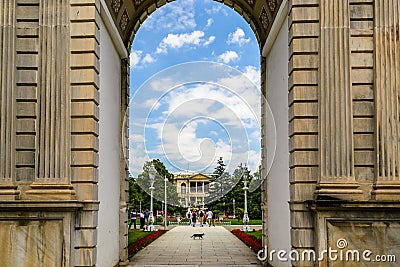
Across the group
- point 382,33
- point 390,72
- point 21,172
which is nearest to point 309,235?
point 390,72

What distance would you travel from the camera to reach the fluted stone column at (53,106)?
10461mm

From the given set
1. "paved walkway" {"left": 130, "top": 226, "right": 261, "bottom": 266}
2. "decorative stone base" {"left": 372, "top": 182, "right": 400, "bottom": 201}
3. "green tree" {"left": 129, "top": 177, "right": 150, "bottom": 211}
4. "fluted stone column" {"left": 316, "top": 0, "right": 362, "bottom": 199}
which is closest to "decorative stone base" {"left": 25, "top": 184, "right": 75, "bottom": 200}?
"fluted stone column" {"left": 316, "top": 0, "right": 362, "bottom": 199}

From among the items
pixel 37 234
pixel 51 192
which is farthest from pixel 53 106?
pixel 37 234

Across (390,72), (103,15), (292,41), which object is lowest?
(390,72)

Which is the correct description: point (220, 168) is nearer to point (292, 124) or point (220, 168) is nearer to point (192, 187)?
point (192, 187)

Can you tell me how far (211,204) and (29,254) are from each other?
197 feet

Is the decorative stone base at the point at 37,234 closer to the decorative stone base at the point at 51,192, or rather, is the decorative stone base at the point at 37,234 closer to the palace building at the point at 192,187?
the decorative stone base at the point at 51,192

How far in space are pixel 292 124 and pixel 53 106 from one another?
189 inches

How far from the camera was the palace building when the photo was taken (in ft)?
239

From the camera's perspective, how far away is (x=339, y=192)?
10.4 m

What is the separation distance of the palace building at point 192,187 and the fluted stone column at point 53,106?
60.2m

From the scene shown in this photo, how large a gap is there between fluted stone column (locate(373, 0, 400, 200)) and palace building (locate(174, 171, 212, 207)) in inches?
2378

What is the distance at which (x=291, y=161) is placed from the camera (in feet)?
36.1

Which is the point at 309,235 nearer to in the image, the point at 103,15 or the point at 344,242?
the point at 344,242
